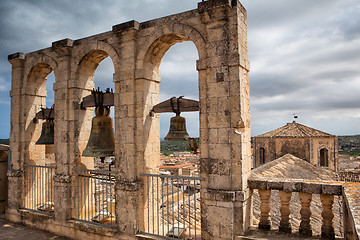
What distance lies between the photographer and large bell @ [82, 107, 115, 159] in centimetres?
545

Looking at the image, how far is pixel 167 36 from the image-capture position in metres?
5.12

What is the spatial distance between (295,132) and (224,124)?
1937 cm

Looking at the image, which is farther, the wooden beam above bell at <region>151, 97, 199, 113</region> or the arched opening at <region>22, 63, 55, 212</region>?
the arched opening at <region>22, 63, 55, 212</region>

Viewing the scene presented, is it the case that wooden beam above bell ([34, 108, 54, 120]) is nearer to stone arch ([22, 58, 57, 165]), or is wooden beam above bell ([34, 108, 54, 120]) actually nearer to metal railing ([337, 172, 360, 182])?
stone arch ([22, 58, 57, 165])

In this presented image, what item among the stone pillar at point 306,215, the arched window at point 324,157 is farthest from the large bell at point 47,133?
the arched window at point 324,157

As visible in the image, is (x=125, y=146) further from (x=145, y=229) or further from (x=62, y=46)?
(x=62, y=46)

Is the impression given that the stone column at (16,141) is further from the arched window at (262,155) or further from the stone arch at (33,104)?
the arched window at (262,155)

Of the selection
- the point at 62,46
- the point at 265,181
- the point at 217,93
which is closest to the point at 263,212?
the point at 265,181

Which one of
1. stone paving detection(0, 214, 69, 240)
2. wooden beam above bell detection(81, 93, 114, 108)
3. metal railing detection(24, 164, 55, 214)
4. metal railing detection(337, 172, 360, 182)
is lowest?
metal railing detection(337, 172, 360, 182)

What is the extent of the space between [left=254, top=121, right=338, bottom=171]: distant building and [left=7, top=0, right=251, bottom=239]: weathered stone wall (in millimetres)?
17976

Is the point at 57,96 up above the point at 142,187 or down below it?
above

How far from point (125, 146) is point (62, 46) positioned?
307 centimetres

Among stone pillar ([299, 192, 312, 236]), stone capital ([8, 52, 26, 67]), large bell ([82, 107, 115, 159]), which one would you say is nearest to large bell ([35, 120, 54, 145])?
large bell ([82, 107, 115, 159])

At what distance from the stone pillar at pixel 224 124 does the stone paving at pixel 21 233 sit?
398 centimetres
